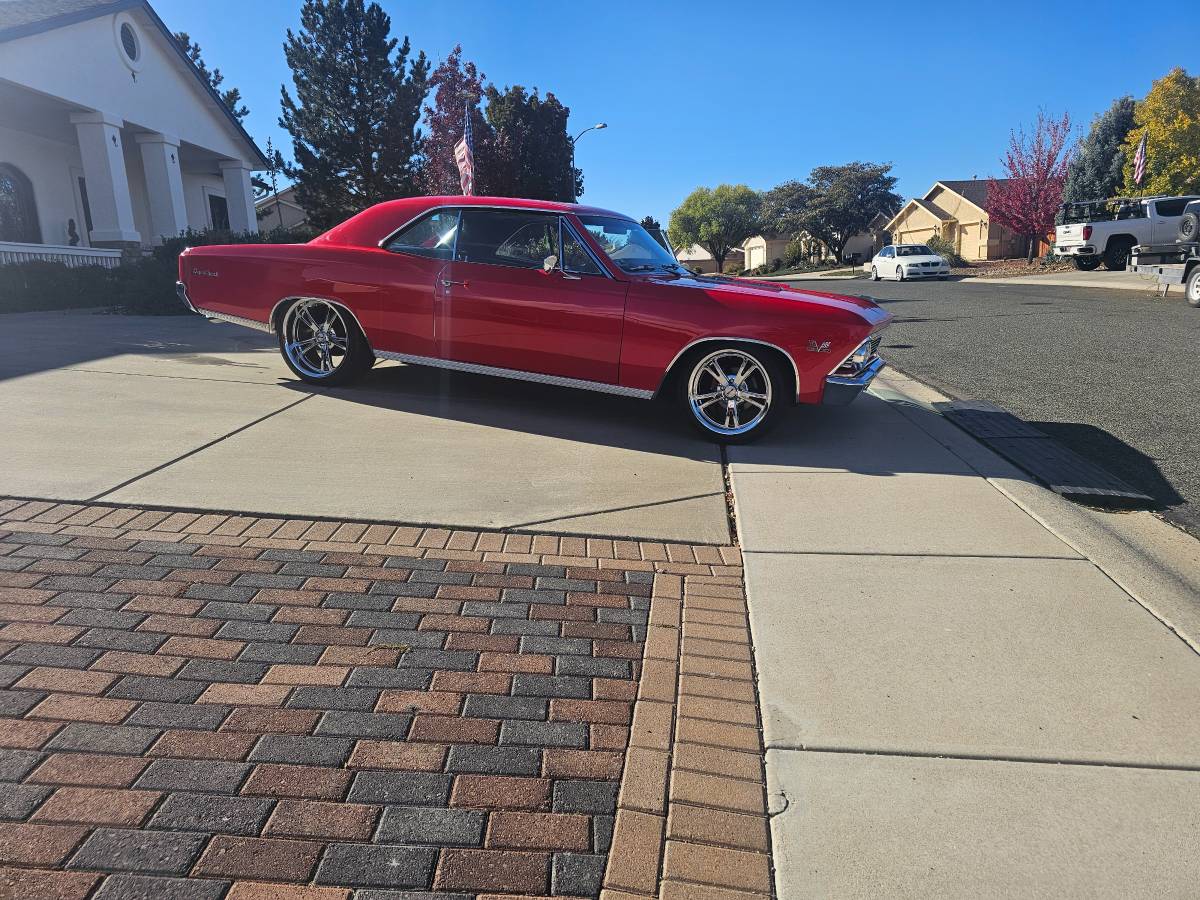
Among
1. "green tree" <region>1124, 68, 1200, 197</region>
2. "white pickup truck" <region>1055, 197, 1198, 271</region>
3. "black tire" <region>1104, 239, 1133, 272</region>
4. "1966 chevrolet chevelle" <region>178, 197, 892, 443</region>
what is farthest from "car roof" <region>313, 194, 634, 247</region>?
"green tree" <region>1124, 68, 1200, 197</region>

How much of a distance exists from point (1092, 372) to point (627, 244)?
17.8ft

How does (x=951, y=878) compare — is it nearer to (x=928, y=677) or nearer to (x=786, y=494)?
(x=928, y=677)

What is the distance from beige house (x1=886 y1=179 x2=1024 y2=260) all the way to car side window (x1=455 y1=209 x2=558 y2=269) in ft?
184

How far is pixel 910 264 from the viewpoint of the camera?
107 ft

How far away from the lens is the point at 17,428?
5.31 m

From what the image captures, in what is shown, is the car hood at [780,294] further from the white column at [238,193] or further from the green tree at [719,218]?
the green tree at [719,218]

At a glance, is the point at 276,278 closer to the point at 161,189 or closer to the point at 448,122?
the point at 161,189

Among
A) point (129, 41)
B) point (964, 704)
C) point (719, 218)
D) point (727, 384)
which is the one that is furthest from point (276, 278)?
point (719, 218)

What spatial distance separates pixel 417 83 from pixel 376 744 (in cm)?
3229

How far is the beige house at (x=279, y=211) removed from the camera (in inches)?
1606

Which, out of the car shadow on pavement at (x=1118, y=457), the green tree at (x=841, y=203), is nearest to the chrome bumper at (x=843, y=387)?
the car shadow on pavement at (x=1118, y=457)

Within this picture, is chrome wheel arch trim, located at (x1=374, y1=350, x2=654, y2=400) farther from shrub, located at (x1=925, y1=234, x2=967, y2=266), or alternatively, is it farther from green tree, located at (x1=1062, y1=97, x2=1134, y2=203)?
shrub, located at (x1=925, y1=234, x2=967, y2=266)

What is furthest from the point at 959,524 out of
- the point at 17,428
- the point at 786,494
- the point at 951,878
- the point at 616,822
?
the point at 17,428

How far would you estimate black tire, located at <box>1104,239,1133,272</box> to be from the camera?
25781 mm
